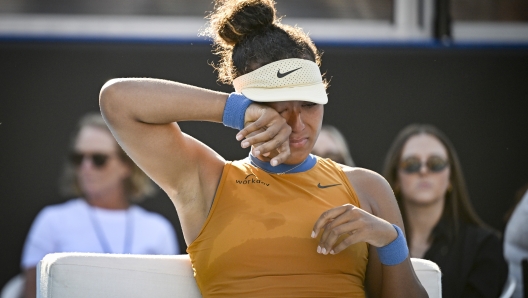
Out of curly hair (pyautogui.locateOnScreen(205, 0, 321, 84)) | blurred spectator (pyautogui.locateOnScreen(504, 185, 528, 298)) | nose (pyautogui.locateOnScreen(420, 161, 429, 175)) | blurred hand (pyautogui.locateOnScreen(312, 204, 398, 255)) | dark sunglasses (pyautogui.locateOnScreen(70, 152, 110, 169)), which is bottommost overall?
blurred spectator (pyautogui.locateOnScreen(504, 185, 528, 298))

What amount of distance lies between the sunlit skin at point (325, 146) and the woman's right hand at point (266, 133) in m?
1.89

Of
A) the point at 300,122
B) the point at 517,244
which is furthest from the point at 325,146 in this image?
the point at 300,122

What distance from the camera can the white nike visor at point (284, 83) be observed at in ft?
5.98

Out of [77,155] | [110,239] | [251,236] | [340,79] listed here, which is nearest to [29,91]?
[77,155]

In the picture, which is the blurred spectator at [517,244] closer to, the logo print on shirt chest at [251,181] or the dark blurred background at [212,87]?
the dark blurred background at [212,87]

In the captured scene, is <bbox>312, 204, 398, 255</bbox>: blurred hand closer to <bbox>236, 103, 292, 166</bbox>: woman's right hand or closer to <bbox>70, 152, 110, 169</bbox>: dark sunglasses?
<bbox>236, 103, 292, 166</bbox>: woman's right hand

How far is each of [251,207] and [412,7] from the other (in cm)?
268

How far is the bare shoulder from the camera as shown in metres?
1.97

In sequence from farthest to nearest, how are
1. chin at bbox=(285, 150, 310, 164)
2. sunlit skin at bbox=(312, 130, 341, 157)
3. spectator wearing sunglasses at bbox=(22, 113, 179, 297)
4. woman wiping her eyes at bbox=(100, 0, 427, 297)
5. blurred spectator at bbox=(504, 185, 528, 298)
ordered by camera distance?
1. sunlit skin at bbox=(312, 130, 341, 157)
2. spectator wearing sunglasses at bbox=(22, 113, 179, 297)
3. blurred spectator at bbox=(504, 185, 528, 298)
4. chin at bbox=(285, 150, 310, 164)
5. woman wiping her eyes at bbox=(100, 0, 427, 297)

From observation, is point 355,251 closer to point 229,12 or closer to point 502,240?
point 229,12

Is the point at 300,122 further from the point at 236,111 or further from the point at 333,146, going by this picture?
the point at 333,146

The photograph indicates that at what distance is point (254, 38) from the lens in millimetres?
1992

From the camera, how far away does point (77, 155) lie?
142 inches

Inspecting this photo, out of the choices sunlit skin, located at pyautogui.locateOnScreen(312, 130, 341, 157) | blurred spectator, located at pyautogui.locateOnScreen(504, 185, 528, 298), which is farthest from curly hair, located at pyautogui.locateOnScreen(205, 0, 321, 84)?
blurred spectator, located at pyautogui.locateOnScreen(504, 185, 528, 298)
